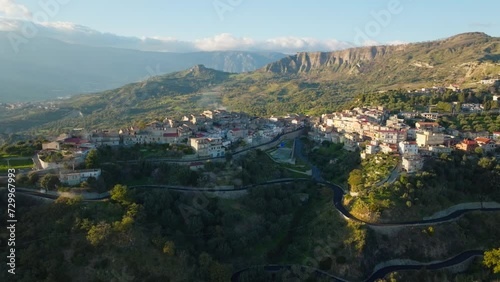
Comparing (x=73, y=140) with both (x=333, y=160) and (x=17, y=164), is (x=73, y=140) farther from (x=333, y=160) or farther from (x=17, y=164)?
(x=333, y=160)

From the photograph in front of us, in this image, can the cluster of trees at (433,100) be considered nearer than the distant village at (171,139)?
No

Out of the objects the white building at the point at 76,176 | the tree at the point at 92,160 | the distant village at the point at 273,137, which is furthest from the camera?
the distant village at the point at 273,137

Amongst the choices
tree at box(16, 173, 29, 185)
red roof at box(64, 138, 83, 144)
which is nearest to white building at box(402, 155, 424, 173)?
red roof at box(64, 138, 83, 144)

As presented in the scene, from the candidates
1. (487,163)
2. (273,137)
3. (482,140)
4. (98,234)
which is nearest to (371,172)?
(487,163)

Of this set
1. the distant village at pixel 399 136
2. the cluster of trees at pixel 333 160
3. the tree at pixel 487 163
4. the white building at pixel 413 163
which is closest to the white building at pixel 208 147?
the cluster of trees at pixel 333 160

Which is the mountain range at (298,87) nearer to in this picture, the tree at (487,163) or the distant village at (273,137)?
the distant village at (273,137)
